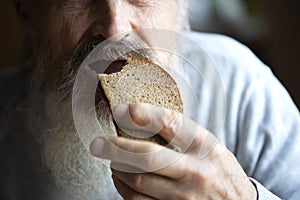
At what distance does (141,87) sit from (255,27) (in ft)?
5.78

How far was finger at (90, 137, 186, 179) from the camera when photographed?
24.0 inches

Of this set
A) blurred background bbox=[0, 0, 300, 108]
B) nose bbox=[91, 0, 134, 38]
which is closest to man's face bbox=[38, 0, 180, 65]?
nose bbox=[91, 0, 134, 38]

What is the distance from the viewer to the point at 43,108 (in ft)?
3.55

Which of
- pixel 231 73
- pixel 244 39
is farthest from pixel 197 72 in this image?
pixel 244 39

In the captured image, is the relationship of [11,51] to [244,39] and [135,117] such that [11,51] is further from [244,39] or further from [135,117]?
[135,117]

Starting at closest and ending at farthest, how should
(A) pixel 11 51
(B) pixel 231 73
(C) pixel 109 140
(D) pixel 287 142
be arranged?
(C) pixel 109 140 → (D) pixel 287 142 → (B) pixel 231 73 → (A) pixel 11 51

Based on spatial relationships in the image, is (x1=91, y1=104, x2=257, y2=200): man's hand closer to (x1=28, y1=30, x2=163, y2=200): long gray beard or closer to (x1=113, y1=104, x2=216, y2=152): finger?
(x1=113, y1=104, x2=216, y2=152): finger

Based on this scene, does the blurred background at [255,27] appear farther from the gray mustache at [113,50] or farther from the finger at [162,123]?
the finger at [162,123]

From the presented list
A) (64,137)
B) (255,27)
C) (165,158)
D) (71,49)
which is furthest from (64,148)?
(255,27)

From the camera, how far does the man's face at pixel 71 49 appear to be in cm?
88

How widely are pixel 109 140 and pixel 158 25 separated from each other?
40 centimetres

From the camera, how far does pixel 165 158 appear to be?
633 mm

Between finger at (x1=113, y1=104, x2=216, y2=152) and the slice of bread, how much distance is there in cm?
5

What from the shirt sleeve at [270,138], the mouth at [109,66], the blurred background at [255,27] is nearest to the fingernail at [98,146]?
the mouth at [109,66]
